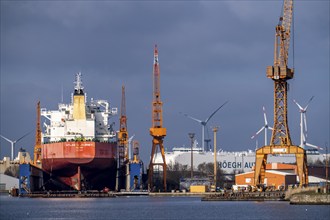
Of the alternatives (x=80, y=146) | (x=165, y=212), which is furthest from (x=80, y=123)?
(x=165, y=212)

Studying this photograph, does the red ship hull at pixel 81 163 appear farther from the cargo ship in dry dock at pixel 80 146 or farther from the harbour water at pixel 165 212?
the harbour water at pixel 165 212

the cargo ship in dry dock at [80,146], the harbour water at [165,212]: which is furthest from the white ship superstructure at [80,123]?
the harbour water at [165,212]

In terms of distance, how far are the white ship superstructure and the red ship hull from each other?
2.28 meters

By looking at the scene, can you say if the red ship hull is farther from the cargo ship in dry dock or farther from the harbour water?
the harbour water

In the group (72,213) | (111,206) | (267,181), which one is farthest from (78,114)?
(72,213)

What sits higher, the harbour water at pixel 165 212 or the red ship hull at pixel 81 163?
the red ship hull at pixel 81 163

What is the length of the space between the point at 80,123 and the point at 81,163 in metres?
6.91

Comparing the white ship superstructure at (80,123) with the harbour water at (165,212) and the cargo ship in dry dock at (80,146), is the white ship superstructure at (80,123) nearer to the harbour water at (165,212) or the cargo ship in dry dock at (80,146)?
the cargo ship in dry dock at (80,146)

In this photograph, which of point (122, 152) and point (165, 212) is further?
point (122, 152)

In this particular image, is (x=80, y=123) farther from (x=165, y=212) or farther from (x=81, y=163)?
(x=165, y=212)

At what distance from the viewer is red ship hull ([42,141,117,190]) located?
117 m

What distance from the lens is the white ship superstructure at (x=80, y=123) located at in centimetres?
12150

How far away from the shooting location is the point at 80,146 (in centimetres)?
11750

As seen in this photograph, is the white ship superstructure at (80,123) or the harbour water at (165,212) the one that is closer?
the harbour water at (165,212)
